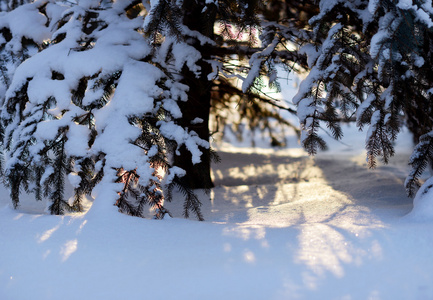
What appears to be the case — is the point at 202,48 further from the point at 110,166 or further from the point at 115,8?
the point at 110,166

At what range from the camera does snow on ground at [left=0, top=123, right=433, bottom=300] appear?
77.0 inches

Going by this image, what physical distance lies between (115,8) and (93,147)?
48.3 inches

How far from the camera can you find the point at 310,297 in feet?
6.15

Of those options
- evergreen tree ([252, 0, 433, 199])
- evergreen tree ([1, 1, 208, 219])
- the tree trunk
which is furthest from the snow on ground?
the tree trunk

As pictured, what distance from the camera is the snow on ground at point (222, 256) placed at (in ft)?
6.42

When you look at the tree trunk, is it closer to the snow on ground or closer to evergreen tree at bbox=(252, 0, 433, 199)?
evergreen tree at bbox=(252, 0, 433, 199)

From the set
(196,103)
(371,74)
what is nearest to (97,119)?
(196,103)

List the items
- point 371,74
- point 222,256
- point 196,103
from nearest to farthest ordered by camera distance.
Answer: point 222,256 → point 371,74 → point 196,103

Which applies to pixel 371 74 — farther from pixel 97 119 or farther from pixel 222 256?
pixel 97 119

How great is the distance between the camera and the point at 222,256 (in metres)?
2.17

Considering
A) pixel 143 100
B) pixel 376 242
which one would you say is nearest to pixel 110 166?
pixel 143 100

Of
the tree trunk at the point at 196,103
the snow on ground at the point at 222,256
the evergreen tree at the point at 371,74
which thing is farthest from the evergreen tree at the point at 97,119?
the evergreen tree at the point at 371,74

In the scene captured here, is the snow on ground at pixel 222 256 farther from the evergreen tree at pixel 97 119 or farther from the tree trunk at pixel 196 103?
the tree trunk at pixel 196 103

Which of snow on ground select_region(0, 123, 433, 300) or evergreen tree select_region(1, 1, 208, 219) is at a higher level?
evergreen tree select_region(1, 1, 208, 219)
